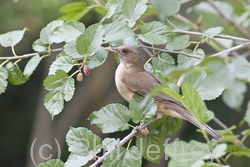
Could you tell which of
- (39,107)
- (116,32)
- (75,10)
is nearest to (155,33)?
(116,32)

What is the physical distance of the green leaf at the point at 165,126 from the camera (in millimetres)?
2300

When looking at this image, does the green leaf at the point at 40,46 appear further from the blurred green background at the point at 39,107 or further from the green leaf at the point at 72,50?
the blurred green background at the point at 39,107

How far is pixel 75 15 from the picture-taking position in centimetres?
297

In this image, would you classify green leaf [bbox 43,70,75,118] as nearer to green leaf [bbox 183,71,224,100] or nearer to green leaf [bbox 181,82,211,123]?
green leaf [bbox 183,71,224,100]

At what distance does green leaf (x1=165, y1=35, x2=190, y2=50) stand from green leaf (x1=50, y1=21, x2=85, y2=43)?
1.61 ft

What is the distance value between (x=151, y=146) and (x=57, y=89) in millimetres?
535

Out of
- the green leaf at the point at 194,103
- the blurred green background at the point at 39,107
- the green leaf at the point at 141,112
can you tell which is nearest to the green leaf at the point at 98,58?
the green leaf at the point at 141,112

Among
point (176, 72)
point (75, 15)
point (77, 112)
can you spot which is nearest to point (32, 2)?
point (77, 112)

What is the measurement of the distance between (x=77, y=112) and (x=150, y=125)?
5.99 metres

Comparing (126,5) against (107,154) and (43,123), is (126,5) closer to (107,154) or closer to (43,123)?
(107,154)

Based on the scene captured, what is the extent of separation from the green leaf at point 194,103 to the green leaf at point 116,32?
898 mm

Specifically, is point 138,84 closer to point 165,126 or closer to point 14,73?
point 165,126

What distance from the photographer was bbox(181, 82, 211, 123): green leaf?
135 cm

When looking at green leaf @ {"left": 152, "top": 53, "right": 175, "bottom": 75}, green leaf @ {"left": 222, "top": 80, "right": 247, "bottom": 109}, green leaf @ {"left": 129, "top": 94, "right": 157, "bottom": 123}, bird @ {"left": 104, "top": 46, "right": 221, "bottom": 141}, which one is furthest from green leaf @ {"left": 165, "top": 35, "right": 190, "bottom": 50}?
green leaf @ {"left": 222, "top": 80, "right": 247, "bottom": 109}
